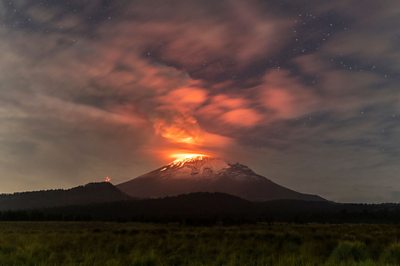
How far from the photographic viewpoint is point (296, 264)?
9.76 m

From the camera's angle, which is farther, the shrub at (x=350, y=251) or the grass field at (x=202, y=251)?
the shrub at (x=350, y=251)

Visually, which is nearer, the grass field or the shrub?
the grass field

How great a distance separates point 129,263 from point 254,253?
7.14 metres

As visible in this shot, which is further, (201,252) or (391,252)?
(201,252)

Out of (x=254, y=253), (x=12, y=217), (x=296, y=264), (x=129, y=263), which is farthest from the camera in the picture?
(x=12, y=217)

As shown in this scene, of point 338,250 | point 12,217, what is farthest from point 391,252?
point 12,217

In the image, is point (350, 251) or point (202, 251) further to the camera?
point (202, 251)

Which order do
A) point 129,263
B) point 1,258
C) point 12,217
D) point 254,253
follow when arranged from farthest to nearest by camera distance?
point 12,217 < point 254,253 < point 1,258 < point 129,263

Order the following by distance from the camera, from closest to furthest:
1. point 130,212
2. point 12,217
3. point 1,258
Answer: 1. point 1,258
2. point 12,217
3. point 130,212

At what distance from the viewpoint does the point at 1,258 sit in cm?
1252

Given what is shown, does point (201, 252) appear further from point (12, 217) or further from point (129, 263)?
point (12, 217)

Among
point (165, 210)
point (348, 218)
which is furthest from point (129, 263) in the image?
point (165, 210)

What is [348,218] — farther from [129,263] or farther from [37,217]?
[129,263]

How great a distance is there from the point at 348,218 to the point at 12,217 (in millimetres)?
90265
